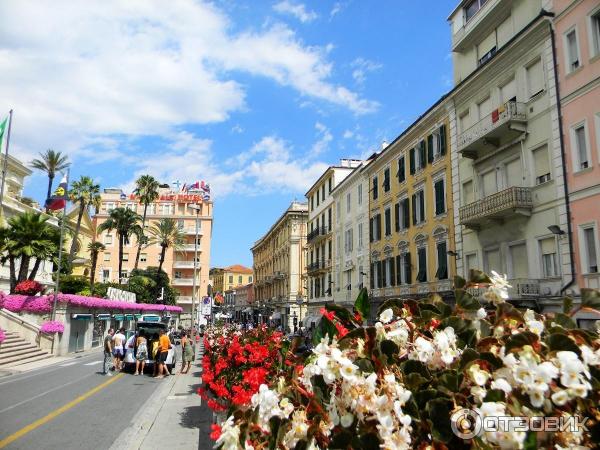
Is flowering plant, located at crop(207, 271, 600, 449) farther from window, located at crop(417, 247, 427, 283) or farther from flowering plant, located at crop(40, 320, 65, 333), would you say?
flowering plant, located at crop(40, 320, 65, 333)

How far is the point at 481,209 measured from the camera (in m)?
21.0

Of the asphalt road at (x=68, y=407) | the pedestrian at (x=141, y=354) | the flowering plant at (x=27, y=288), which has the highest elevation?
the flowering plant at (x=27, y=288)

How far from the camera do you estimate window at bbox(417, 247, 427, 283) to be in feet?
88.7

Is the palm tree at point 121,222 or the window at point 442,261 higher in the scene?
the palm tree at point 121,222

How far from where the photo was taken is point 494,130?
20.2 metres

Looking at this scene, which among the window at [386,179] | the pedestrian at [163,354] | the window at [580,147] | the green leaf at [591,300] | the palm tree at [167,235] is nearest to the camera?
the green leaf at [591,300]

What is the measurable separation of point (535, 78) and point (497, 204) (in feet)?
17.6

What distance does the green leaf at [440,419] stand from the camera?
1.73 metres

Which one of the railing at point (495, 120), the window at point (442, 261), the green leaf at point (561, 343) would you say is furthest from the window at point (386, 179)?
the green leaf at point (561, 343)

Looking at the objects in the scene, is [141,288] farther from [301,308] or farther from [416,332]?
[416,332]

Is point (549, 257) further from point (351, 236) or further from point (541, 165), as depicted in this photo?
point (351, 236)

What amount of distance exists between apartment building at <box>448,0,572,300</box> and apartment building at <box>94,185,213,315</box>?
6262 centimetres

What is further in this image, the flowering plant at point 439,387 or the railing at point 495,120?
the railing at point 495,120

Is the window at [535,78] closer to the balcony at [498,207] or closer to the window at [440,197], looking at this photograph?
the balcony at [498,207]
